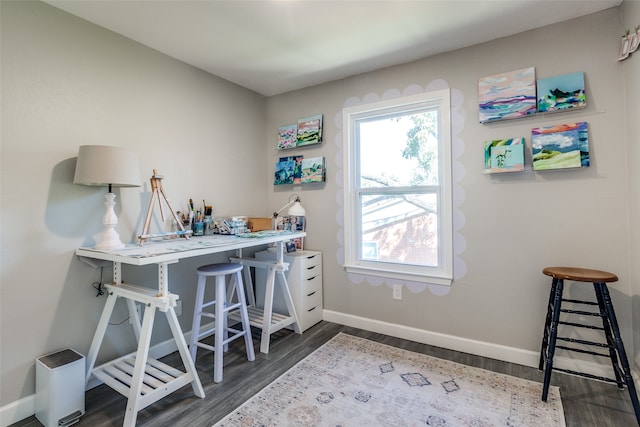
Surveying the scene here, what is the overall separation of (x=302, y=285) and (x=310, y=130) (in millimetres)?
A: 1496

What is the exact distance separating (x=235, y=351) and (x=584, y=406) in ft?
7.30

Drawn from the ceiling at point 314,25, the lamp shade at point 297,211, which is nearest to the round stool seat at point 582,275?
the ceiling at point 314,25

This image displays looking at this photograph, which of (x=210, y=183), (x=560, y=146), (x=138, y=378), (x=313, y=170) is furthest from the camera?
(x=313, y=170)

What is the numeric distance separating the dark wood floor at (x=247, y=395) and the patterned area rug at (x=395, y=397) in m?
0.08

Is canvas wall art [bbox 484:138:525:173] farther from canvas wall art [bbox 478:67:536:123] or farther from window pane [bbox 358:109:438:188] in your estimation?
window pane [bbox 358:109:438:188]

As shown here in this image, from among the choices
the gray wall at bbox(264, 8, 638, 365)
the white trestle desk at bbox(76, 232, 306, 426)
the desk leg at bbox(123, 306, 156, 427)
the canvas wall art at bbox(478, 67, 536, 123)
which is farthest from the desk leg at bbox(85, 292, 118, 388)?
the canvas wall art at bbox(478, 67, 536, 123)

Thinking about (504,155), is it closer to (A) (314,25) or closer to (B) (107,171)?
(A) (314,25)

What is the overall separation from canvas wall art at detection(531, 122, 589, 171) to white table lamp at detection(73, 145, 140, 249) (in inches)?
101

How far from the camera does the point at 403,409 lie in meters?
1.65

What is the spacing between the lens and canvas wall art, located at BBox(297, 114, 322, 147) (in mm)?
2885

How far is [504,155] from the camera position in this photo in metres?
2.07

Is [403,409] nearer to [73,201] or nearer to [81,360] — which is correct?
[81,360]

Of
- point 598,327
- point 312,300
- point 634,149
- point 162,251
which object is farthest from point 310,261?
point 634,149

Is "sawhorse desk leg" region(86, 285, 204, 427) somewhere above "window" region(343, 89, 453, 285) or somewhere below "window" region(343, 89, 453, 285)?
below
